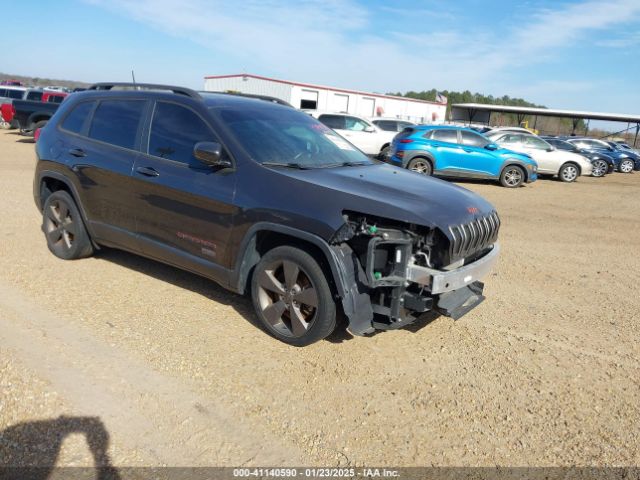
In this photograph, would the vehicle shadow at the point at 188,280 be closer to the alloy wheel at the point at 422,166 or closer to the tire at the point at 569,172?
the alloy wheel at the point at 422,166

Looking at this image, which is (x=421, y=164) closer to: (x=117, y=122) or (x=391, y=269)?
(x=117, y=122)

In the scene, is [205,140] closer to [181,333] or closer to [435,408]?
[181,333]

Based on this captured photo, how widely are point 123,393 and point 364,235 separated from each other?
1853mm

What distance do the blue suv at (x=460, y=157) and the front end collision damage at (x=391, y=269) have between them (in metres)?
11.5

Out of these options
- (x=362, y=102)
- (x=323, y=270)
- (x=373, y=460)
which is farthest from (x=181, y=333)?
(x=362, y=102)

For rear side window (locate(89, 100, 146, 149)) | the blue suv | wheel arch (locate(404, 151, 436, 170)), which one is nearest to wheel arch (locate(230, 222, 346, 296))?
rear side window (locate(89, 100, 146, 149))

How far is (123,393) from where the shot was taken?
10.6 ft

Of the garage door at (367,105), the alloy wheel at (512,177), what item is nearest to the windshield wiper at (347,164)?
the alloy wheel at (512,177)

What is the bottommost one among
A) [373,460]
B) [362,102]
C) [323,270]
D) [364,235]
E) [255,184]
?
[373,460]

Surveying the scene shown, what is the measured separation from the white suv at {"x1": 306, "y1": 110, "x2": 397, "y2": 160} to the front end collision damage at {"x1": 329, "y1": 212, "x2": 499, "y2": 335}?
1458 cm

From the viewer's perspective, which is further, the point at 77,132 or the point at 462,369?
the point at 77,132

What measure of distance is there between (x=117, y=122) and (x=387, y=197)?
2.90 m

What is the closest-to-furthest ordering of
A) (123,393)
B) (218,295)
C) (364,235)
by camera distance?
(123,393), (364,235), (218,295)

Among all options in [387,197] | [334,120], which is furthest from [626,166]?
[387,197]
